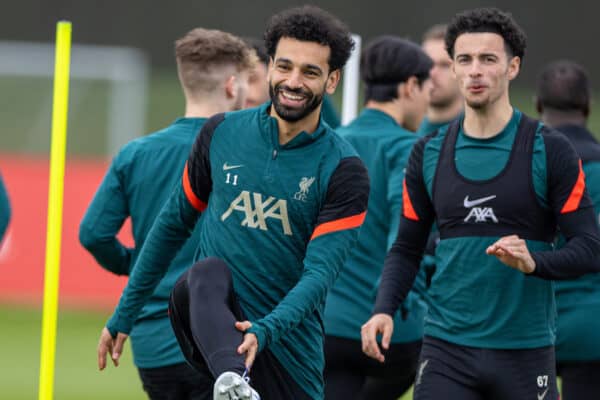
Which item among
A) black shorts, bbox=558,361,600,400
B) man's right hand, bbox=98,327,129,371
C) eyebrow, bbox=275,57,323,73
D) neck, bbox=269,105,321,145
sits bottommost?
black shorts, bbox=558,361,600,400

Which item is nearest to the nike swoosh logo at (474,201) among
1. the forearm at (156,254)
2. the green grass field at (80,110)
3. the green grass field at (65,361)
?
the forearm at (156,254)

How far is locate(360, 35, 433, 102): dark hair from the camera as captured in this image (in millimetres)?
6441

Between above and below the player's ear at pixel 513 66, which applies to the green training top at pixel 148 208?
below

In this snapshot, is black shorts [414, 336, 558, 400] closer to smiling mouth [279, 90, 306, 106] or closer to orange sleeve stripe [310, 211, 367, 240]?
orange sleeve stripe [310, 211, 367, 240]

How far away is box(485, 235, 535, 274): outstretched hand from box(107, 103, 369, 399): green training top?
0.52 meters

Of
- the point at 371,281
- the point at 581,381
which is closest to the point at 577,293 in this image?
the point at 581,381

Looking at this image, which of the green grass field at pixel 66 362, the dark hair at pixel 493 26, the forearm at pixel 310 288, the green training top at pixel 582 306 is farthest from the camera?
the green grass field at pixel 66 362

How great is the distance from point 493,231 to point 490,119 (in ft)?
1.58

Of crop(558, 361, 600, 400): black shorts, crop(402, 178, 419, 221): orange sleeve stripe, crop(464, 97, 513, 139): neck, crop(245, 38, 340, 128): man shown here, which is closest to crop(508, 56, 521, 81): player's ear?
crop(464, 97, 513, 139): neck

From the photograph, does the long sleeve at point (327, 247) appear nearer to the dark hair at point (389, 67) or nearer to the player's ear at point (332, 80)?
the player's ear at point (332, 80)

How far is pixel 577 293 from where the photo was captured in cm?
606

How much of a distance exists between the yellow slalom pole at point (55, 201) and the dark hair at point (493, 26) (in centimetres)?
166

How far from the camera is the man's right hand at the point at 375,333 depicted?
495 cm

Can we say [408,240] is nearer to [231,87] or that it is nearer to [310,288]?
[310,288]
